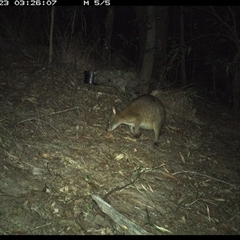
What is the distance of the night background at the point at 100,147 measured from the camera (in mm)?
3582

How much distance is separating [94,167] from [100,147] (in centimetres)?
71

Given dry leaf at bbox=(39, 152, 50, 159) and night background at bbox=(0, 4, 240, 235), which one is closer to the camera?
night background at bbox=(0, 4, 240, 235)

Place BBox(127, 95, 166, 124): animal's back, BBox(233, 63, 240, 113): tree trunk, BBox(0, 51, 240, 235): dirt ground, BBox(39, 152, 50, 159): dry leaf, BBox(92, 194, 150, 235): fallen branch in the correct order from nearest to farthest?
BBox(92, 194, 150, 235): fallen branch
BBox(0, 51, 240, 235): dirt ground
BBox(39, 152, 50, 159): dry leaf
BBox(127, 95, 166, 124): animal's back
BBox(233, 63, 240, 113): tree trunk

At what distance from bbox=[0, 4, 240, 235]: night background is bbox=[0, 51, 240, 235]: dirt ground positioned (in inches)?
0.6

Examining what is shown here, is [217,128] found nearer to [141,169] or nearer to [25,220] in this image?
[141,169]

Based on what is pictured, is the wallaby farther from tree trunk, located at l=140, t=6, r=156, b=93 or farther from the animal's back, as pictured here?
tree trunk, located at l=140, t=6, r=156, b=93

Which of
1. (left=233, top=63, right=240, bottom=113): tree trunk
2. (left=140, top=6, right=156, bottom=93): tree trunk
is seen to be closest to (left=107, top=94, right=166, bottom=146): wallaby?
(left=140, top=6, right=156, bottom=93): tree trunk

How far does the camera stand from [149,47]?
7734 mm

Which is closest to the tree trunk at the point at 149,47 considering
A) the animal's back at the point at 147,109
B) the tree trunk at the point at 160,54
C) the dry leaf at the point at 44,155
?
the tree trunk at the point at 160,54

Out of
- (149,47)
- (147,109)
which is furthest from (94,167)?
(149,47)

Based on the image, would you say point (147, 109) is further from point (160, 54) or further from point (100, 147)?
point (160, 54)

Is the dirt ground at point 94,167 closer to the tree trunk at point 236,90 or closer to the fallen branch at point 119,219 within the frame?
the fallen branch at point 119,219

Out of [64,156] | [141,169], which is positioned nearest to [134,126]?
[141,169]

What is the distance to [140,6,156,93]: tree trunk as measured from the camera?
7.58 meters
